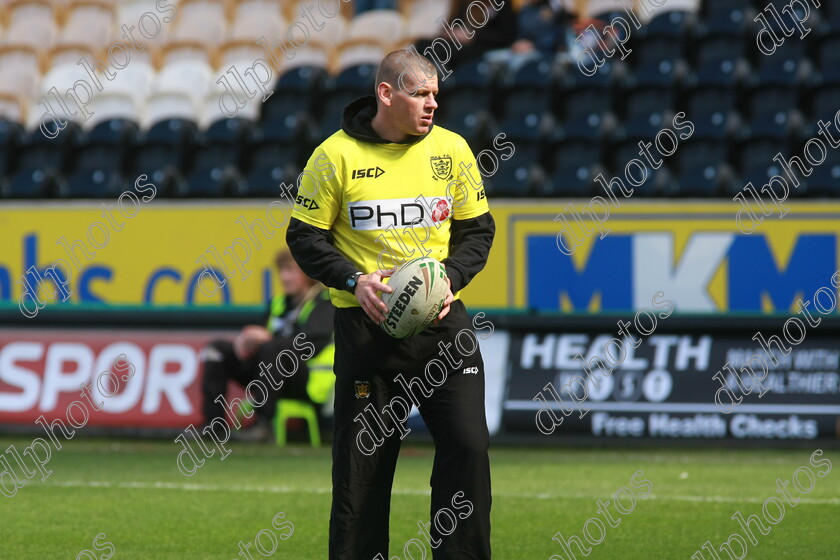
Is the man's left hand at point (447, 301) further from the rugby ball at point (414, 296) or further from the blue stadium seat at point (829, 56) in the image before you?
the blue stadium seat at point (829, 56)

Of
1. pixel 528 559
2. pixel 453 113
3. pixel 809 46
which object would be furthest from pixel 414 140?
pixel 809 46

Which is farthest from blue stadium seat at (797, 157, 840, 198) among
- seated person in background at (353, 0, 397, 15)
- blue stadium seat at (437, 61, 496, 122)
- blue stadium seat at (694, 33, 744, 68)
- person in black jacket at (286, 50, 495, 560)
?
person in black jacket at (286, 50, 495, 560)

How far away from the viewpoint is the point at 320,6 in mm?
20500

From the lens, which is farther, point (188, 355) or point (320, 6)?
point (320, 6)

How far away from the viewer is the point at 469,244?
19.2ft

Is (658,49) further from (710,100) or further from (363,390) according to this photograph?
(363,390)

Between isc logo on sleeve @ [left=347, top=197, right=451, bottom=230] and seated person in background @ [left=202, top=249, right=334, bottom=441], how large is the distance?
6.20m

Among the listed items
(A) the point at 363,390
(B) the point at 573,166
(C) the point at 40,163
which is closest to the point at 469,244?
(A) the point at 363,390

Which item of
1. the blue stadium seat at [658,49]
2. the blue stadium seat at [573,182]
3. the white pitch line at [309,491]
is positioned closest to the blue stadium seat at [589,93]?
the blue stadium seat at [658,49]

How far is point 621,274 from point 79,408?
19.6 ft

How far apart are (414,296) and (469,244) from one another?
0.55 meters

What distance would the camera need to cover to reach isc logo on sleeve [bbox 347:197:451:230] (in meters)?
5.68

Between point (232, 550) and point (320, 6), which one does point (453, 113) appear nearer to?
point (320, 6)

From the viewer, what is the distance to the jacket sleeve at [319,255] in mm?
5598
